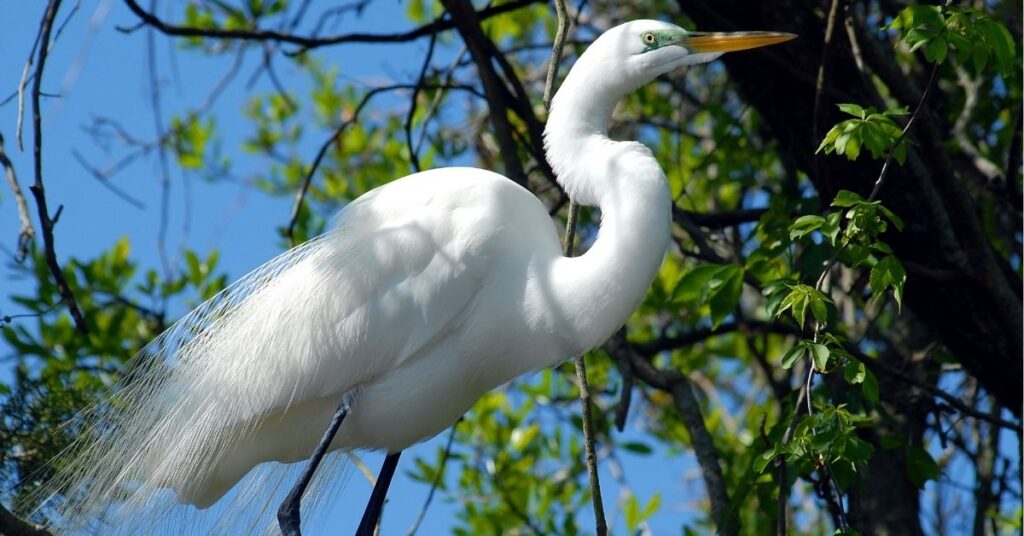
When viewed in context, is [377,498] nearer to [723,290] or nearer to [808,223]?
[723,290]

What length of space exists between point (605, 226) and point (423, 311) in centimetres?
44

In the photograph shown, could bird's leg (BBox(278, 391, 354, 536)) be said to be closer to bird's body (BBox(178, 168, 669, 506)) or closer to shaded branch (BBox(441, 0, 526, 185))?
bird's body (BBox(178, 168, 669, 506))

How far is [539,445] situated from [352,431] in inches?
95.2

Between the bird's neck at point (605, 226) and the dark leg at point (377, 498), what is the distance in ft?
2.11

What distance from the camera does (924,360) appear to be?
4391mm

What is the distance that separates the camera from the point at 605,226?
2949mm

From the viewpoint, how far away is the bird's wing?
3.03 m

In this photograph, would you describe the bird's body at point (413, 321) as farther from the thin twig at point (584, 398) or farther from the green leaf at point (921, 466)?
the green leaf at point (921, 466)

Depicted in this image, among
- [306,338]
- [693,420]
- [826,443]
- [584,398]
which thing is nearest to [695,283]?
[693,420]

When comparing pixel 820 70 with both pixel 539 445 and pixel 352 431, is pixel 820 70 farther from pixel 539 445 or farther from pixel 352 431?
pixel 539 445

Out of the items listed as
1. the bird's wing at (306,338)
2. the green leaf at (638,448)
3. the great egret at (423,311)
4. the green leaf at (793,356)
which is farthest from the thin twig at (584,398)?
the green leaf at (638,448)

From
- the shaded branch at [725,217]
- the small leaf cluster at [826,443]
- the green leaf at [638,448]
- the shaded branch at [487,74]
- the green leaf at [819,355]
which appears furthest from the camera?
the green leaf at [638,448]

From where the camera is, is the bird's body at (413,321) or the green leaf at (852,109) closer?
the green leaf at (852,109)

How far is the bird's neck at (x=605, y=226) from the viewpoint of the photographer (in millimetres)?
2875
